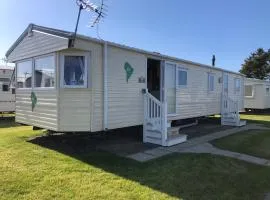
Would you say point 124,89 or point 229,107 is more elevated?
point 124,89

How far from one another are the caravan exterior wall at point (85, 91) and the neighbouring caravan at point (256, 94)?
47.9 feet

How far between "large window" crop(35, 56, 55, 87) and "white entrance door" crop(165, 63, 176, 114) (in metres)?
4.19

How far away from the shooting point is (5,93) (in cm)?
1589

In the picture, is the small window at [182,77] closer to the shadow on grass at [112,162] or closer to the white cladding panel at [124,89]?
the white cladding panel at [124,89]

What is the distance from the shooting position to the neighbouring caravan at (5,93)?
15.8m

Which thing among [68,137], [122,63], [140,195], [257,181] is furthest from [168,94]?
[140,195]

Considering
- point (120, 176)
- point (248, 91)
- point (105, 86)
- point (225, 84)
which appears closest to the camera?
point (120, 176)

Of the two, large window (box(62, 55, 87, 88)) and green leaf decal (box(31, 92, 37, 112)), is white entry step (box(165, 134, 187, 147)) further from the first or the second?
green leaf decal (box(31, 92, 37, 112))

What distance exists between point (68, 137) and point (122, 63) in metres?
2.96

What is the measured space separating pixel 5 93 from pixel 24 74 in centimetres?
799

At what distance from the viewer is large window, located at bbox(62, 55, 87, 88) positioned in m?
7.24

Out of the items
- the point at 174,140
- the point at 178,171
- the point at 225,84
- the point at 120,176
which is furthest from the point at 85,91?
the point at 225,84

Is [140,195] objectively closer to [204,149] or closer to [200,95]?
[204,149]

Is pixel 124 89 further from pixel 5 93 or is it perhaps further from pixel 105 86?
pixel 5 93
